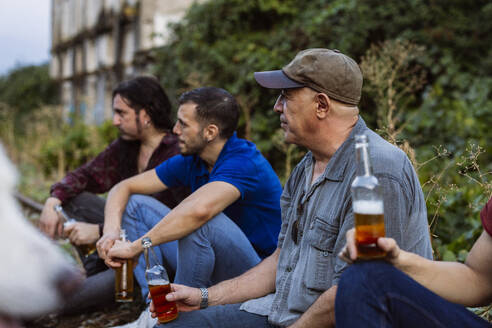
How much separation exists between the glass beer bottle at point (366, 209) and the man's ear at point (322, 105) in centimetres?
71

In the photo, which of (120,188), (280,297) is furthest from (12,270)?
(120,188)

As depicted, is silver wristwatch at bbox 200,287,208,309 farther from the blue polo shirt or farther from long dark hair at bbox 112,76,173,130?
long dark hair at bbox 112,76,173,130

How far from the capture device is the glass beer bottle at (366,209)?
1871 millimetres

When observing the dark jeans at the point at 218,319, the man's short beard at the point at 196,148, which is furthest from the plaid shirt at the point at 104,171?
the dark jeans at the point at 218,319

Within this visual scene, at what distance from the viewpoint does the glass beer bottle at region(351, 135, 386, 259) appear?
73.7 inches

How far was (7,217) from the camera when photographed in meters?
1.35

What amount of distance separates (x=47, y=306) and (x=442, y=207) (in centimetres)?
380

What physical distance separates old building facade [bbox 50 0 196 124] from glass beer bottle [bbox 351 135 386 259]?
42.7ft

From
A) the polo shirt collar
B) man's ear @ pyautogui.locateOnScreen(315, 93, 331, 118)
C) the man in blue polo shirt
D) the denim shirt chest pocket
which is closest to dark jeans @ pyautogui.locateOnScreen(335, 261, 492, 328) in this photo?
the denim shirt chest pocket

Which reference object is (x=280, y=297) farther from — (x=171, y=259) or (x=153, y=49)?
(x=153, y=49)

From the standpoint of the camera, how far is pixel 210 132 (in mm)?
3891

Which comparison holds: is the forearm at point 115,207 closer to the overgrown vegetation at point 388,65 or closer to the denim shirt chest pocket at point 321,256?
the overgrown vegetation at point 388,65

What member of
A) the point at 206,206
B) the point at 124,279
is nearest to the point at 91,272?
the point at 124,279

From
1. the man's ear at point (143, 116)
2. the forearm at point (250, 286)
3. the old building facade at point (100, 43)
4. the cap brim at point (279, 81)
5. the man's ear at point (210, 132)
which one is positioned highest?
the cap brim at point (279, 81)
